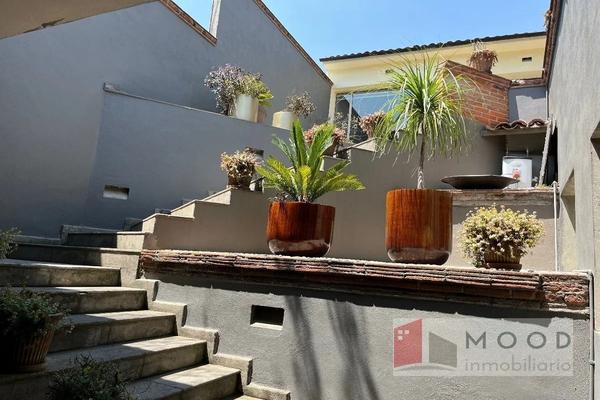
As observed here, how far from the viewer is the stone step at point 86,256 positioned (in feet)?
12.9

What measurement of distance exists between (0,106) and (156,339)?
3421 mm

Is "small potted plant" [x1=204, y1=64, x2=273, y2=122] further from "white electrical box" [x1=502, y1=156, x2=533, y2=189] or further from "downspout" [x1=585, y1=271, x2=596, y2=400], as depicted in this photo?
Result: "downspout" [x1=585, y1=271, x2=596, y2=400]

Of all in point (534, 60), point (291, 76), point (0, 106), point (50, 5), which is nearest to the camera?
point (50, 5)

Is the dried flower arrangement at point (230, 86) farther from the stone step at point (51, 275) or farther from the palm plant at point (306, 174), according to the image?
the stone step at point (51, 275)

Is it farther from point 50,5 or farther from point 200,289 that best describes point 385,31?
point 50,5

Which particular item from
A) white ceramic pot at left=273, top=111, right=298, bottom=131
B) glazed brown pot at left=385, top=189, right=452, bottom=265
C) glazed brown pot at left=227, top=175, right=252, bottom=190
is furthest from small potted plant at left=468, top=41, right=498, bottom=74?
glazed brown pot at left=385, top=189, right=452, bottom=265

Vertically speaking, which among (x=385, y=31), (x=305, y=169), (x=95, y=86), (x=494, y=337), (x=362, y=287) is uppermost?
(x=385, y=31)

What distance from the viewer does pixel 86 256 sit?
164 inches

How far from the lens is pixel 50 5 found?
6.98 feet

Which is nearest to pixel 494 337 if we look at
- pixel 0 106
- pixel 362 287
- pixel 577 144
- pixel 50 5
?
pixel 362 287

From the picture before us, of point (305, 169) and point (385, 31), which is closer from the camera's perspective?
point (305, 169)

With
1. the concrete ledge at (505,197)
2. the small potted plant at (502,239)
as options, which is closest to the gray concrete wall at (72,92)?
the concrete ledge at (505,197)

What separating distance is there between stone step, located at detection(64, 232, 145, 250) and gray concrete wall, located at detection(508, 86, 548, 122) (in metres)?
5.75

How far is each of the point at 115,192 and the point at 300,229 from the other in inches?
130
